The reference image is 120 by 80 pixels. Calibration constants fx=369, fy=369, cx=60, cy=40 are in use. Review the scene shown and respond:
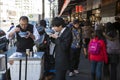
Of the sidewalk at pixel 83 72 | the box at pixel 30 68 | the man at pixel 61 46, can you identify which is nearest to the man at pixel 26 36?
the box at pixel 30 68

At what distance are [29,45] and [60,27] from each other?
2140mm

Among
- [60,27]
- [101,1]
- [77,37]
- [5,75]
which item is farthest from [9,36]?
[101,1]

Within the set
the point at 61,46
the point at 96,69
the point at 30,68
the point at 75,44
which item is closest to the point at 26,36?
the point at 30,68

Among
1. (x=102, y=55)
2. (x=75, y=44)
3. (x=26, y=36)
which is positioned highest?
(x=26, y=36)

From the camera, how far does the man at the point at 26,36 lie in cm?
833

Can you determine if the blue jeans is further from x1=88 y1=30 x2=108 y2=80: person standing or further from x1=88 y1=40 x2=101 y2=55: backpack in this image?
x1=88 y1=40 x2=101 y2=55: backpack

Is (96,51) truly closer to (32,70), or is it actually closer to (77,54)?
(32,70)

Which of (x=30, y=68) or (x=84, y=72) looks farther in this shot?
(x=84, y=72)

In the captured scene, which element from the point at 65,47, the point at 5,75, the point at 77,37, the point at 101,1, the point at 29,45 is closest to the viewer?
the point at 65,47

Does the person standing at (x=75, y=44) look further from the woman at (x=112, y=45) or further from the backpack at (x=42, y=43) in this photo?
the woman at (x=112, y=45)

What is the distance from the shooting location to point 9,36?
8.28m

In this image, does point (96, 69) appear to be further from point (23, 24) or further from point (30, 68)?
point (23, 24)

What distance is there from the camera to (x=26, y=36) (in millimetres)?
8469

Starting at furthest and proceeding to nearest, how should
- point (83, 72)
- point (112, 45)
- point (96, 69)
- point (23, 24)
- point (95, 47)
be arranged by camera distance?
point (83, 72)
point (112, 45)
point (96, 69)
point (95, 47)
point (23, 24)
